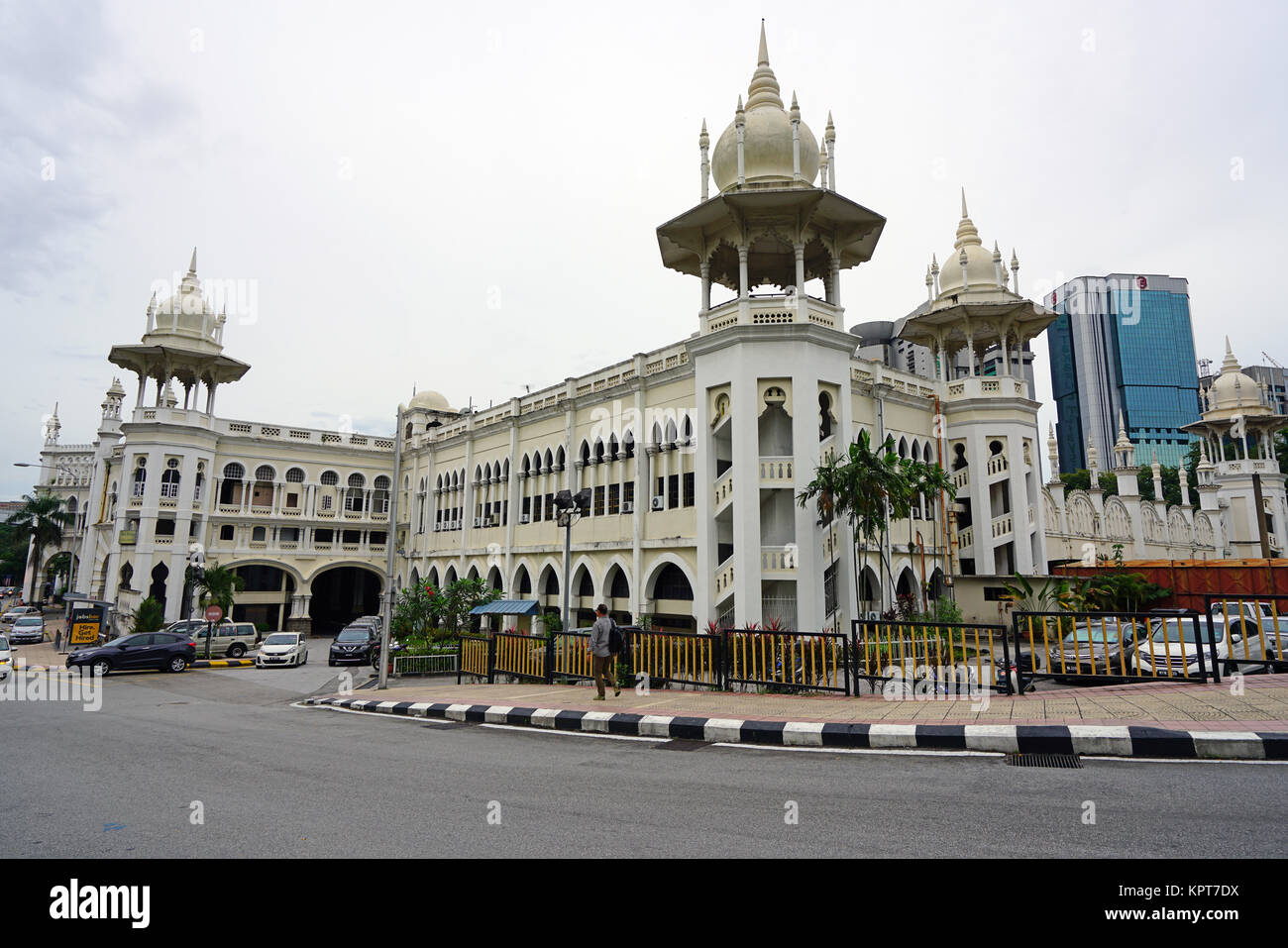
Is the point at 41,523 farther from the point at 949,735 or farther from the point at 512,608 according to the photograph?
the point at 949,735

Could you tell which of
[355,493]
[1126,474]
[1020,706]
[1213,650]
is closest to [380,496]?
[355,493]

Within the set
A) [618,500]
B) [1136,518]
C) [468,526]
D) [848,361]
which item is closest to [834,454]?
[848,361]

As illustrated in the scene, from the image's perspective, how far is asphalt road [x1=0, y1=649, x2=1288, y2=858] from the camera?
4672 millimetres

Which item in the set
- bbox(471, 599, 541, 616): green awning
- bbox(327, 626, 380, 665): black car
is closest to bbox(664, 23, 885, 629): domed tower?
bbox(471, 599, 541, 616): green awning

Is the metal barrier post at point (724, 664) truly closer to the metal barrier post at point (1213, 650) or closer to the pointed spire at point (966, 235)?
the metal barrier post at point (1213, 650)

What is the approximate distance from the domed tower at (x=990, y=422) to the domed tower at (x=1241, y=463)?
26.2 m

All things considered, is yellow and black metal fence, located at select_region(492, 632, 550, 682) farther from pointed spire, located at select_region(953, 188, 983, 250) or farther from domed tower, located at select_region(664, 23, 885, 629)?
pointed spire, located at select_region(953, 188, 983, 250)

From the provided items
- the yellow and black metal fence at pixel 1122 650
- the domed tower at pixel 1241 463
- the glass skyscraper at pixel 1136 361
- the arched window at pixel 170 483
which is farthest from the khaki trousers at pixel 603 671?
the glass skyscraper at pixel 1136 361

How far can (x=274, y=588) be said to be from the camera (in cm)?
4034

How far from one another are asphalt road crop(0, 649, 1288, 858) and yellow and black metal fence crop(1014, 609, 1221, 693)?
331cm

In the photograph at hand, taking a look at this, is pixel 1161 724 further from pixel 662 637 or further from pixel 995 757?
pixel 662 637

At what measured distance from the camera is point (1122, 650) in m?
9.87

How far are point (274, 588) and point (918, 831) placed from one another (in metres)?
42.5

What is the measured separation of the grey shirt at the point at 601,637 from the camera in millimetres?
12109
